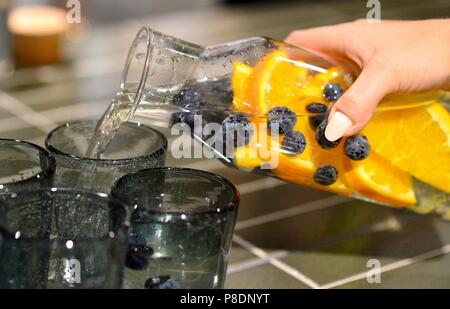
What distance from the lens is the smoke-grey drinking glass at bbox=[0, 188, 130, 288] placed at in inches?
25.9

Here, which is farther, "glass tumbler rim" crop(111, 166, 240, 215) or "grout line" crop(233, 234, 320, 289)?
"grout line" crop(233, 234, 320, 289)

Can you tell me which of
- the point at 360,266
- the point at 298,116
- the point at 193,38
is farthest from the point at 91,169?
the point at 193,38

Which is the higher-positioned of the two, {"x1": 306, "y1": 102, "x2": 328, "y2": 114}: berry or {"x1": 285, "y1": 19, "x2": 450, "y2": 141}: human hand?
{"x1": 285, "y1": 19, "x2": 450, "y2": 141}: human hand

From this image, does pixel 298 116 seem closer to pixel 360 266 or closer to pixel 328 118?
pixel 328 118

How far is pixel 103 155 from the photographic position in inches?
35.3

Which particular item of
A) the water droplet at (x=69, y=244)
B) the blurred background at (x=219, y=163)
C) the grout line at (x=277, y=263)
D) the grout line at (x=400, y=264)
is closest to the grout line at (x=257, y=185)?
the blurred background at (x=219, y=163)

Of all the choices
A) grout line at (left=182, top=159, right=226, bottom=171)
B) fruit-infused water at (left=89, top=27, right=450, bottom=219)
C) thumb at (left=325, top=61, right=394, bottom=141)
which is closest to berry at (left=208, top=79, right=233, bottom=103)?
fruit-infused water at (left=89, top=27, right=450, bottom=219)

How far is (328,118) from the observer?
0.87m

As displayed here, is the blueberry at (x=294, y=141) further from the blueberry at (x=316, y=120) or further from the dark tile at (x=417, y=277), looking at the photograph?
the dark tile at (x=417, y=277)

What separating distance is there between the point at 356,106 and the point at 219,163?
44 centimetres

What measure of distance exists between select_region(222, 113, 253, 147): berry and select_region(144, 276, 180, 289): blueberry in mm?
187

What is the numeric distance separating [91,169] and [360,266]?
0.33 m

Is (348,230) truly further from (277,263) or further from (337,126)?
(337,126)

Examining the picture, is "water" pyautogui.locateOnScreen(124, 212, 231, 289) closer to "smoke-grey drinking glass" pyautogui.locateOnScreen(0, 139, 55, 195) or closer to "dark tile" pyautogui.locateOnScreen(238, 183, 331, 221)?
"smoke-grey drinking glass" pyautogui.locateOnScreen(0, 139, 55, 195)
